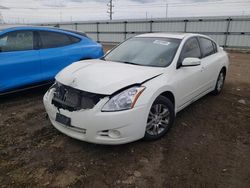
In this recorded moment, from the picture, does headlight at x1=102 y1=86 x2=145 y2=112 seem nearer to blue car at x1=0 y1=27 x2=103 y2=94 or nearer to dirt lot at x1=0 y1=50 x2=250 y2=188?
dirt lot at x1=0 y1=50 x2=250 y2=188

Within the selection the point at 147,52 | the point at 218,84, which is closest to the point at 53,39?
the point at 147,52

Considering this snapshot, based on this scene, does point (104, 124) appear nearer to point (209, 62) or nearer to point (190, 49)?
point (190, 49)

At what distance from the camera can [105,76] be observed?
3297mm

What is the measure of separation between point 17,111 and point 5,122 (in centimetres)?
52

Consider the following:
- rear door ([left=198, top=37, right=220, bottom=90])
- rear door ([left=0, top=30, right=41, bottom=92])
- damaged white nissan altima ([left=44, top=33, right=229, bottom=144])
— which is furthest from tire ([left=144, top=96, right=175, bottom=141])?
rear door ([left=0, top=30, right=41, bottom=92])

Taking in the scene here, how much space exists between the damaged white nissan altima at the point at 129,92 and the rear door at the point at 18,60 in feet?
5.51

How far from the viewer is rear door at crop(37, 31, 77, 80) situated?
5438 millimetres

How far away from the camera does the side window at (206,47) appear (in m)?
5.03

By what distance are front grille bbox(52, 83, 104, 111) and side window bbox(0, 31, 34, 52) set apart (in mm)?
2221

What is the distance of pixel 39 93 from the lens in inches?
229

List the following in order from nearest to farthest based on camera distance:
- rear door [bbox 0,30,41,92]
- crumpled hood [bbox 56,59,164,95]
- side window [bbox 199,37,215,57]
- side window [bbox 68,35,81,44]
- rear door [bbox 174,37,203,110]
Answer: crumpled hood [bbox 56,59,164,95], rear door [bbox 174,37,203,110], rear door [bbox 0,30,41,92], side window [bbox 199,37,215,57], side window [bbox 68,35,81,44]

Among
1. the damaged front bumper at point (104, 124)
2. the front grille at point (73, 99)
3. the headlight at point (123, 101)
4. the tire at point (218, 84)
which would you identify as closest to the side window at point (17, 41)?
the front grille at point (73, 99)

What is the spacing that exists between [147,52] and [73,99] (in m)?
1.72

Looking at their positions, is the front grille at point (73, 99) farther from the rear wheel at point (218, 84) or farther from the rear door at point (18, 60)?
the rear wheel at point (218, 84)
